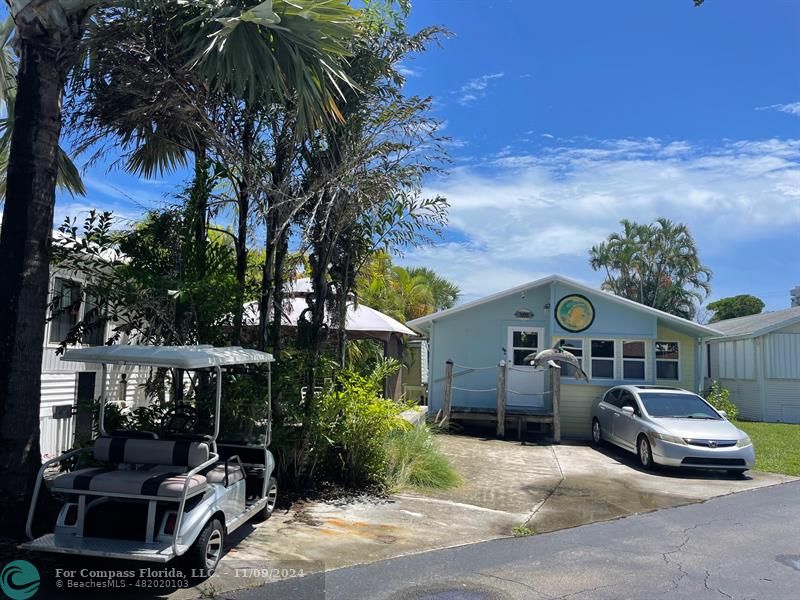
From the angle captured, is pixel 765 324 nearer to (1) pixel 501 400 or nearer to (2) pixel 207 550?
(1) pixel 501 400

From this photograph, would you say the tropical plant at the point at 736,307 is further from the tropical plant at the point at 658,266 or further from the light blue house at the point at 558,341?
the light blue house at the point at 558,341

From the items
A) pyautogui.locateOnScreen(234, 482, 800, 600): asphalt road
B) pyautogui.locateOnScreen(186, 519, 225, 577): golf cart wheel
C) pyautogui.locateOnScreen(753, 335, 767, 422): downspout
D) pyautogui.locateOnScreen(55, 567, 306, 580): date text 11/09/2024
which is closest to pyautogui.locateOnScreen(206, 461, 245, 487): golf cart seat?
pyautogui.locateOnScreen(186, 519, 225, 577): golf cart wheel

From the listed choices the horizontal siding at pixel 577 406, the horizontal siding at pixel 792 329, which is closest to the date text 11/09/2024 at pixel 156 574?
the horizontal siding at pixel 577 406

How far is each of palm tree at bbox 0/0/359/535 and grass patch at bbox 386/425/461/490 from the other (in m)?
4.94

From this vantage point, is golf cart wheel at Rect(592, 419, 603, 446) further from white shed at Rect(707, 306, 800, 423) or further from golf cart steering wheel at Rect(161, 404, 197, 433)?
golf cart steering wheel at Rect(161, 404, 197, 433)

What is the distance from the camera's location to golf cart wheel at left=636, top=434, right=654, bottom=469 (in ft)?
39.7

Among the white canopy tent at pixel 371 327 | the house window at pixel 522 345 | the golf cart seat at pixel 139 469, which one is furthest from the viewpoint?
the house window at pixel 522 345

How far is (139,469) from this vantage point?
5.70 meters

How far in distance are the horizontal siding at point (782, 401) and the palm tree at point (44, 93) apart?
844 inches

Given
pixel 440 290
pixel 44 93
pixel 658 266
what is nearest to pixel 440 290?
pixel 440 290

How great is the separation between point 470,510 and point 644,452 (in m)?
5.34

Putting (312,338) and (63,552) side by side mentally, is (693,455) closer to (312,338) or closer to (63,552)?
(312,338)

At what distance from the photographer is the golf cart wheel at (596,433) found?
15688mm

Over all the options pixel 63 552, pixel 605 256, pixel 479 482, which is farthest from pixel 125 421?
pixel 605 256
